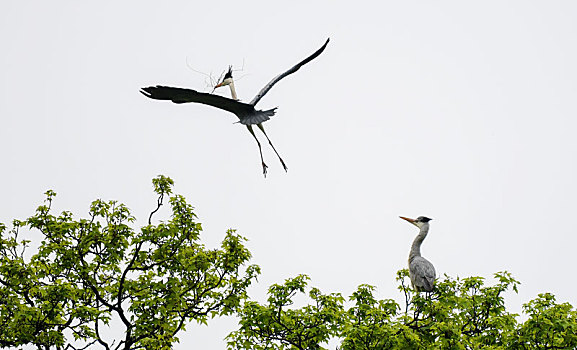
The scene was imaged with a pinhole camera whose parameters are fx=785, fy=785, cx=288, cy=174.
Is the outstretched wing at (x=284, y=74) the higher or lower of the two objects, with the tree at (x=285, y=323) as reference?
higher

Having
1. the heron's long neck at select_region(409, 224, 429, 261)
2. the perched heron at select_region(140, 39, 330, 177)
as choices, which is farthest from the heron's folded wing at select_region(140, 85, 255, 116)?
the heron's long neck at select_region(409, 224, 429, 261)

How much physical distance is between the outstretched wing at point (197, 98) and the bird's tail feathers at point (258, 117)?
83 millimetres

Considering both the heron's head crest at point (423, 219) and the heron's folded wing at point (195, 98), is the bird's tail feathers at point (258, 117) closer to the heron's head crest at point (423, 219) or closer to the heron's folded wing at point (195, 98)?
the heron's folded wing at point (195, 98)

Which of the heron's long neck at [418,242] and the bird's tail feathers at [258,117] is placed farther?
the heron's long neck at [418,242]

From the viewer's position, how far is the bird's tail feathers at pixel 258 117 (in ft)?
43.7

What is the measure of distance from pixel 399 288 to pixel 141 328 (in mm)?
6955

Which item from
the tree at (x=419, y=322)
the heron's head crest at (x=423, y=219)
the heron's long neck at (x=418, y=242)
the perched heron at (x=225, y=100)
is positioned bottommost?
the tree at (x=419, y=322)

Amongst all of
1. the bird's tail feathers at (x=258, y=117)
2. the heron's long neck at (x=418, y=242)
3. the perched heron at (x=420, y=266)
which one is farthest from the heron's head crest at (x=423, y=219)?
the bird's tail feathers at (x=258, y=117)

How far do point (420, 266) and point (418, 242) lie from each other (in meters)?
1.04

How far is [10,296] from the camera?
15891 mm

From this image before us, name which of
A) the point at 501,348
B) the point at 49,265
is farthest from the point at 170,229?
the point at 501,348

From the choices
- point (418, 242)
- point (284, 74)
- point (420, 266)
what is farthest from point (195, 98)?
point (418, 242)

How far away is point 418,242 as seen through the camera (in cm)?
2012

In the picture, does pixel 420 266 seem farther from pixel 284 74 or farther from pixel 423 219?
pixel 284 74
